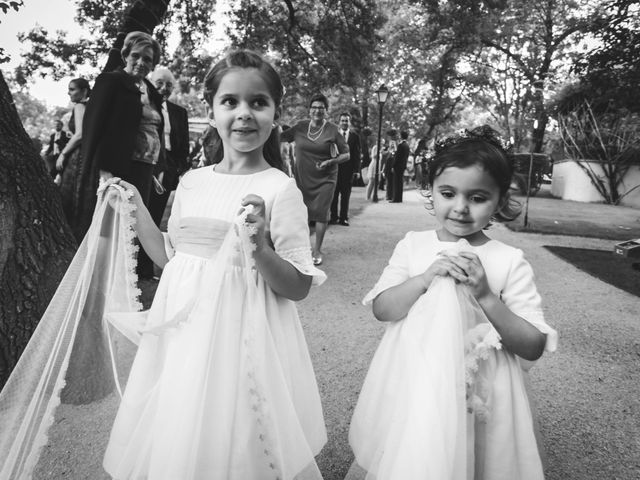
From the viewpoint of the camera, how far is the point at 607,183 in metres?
16.9

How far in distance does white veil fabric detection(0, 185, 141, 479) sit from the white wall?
18644mm

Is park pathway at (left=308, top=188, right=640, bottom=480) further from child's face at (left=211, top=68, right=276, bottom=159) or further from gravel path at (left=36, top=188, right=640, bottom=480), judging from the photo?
child's face at (left=211, top=68, right=276, bottom=159)

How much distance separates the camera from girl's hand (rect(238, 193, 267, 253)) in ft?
4.24

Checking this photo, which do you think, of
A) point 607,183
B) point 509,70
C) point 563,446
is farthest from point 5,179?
point 509,70

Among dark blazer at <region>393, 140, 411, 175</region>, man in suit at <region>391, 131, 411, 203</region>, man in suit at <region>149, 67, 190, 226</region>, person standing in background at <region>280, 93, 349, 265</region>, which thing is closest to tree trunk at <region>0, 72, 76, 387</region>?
man in suit at <region>149, 67, 190, 226</region>

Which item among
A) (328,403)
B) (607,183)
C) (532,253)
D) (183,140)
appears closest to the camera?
(328,403)

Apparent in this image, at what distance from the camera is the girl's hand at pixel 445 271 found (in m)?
1.35

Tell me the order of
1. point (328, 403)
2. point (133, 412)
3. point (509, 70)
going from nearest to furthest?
1. point (133, 412)
2. point (328, 403)
3. point (509, 70)

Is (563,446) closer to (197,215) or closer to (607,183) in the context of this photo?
(197,215)

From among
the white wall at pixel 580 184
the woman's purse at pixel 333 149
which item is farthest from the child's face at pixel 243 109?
the white wall at pixel 580 184

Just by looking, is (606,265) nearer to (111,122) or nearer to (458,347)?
(458,347)

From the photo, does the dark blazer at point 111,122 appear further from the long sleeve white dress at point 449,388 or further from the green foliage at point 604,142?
the green foliage at point 604,142

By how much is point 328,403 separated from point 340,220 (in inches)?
264

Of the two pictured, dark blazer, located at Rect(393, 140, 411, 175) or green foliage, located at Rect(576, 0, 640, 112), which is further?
dark blazer, located at Rect(393, 140, 411, 175)
